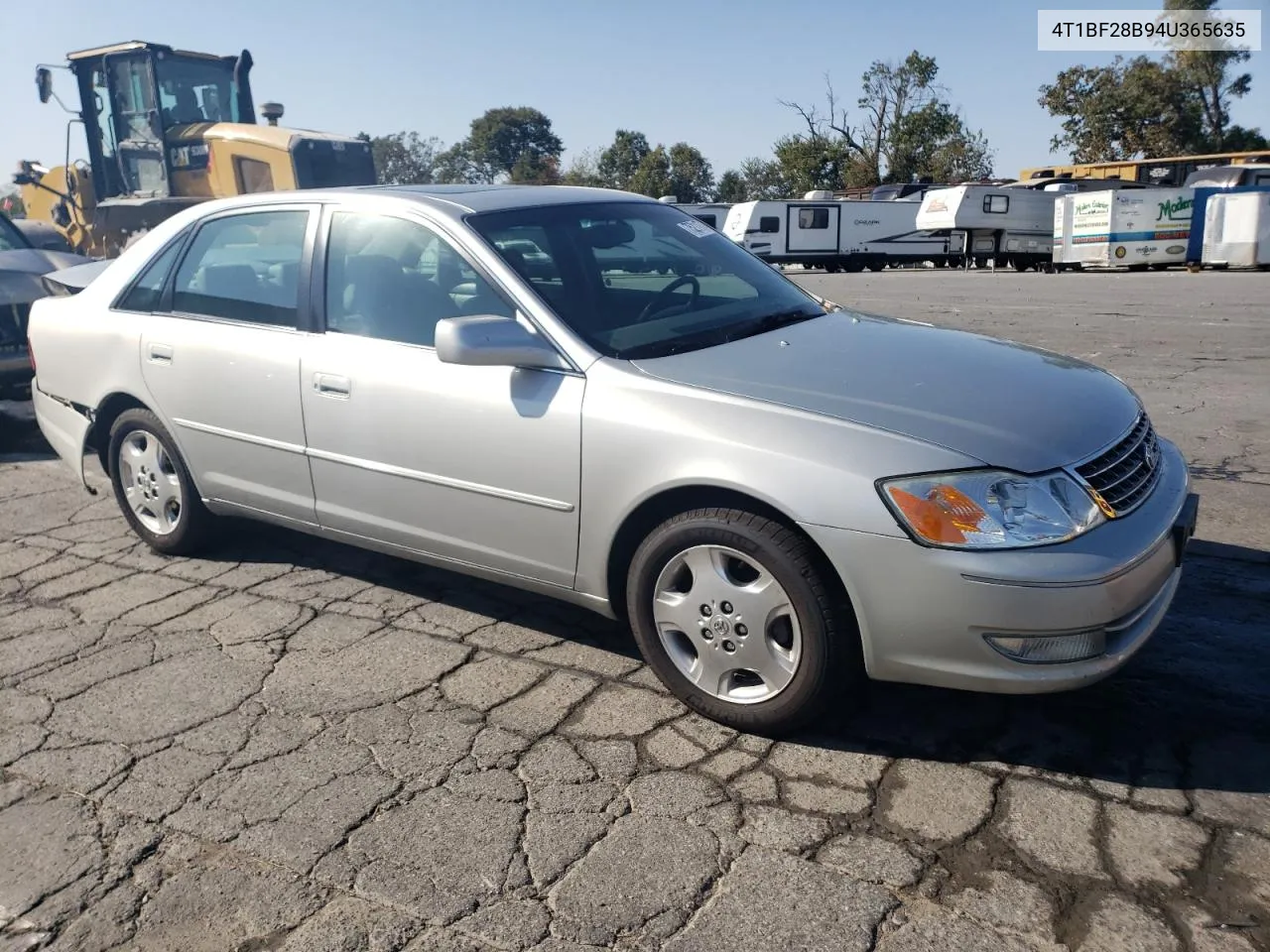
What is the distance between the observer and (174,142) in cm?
1381

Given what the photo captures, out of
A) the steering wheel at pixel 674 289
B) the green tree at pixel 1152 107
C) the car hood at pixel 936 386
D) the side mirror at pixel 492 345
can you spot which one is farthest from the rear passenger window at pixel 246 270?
the green tree at pixel 1152 107

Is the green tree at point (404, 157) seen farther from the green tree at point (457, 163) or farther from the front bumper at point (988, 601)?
the front bumper at point (988, 601)

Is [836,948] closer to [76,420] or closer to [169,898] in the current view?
[169,898]

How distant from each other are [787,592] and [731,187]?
243 ft

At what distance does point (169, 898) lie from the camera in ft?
8.36

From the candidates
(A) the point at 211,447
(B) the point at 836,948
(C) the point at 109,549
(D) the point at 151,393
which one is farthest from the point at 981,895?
(C) the point at 109,549

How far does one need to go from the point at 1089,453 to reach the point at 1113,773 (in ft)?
2.88

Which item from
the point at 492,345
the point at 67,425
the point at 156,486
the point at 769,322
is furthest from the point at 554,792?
the point at 67,425

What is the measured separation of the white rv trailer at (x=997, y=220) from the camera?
2933 cm

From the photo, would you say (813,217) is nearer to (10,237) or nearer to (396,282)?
(10,237)

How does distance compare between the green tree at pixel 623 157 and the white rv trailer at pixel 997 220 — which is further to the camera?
the green tree at pixel 623 157

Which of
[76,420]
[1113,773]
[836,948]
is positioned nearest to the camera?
[836,948]

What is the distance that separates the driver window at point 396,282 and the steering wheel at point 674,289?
1.57ft

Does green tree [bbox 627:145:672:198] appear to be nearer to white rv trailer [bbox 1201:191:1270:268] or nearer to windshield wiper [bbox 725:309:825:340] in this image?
white rv trailer [bbox 1201:191:1270:268]
